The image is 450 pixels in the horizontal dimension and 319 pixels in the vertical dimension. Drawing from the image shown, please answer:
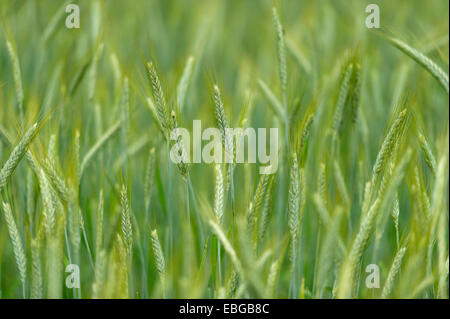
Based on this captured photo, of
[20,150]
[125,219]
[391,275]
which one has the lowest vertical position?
[391,275]

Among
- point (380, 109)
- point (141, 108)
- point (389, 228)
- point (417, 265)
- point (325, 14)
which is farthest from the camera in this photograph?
point (325, 14)

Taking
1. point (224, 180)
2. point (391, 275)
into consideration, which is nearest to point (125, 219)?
point (224, 180)

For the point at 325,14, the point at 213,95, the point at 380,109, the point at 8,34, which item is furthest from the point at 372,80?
the point at 8,34

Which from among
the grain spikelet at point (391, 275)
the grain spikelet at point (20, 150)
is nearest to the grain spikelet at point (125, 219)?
the grain spikelet at point (20, 150)

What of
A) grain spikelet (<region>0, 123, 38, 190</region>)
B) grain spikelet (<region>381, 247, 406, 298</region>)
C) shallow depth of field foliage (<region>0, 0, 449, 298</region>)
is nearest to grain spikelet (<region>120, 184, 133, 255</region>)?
shallow depth of field foliage (<region>0, 0, 449, 298</region>)

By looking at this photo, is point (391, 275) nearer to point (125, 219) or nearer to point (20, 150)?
Result: point (125, 219)

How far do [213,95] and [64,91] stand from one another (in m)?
0.64

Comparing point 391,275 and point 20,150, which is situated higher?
point 20,150

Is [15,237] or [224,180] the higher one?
[224,180]

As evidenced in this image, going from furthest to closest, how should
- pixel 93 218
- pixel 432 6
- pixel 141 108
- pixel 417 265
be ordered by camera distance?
pixel 432 6
pixel 141 108
pixel 93 218
pixel 417 265

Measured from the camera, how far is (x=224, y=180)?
46.4 inches

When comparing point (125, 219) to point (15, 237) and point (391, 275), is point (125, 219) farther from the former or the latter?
point (391, 275)

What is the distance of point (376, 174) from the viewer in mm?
1153
